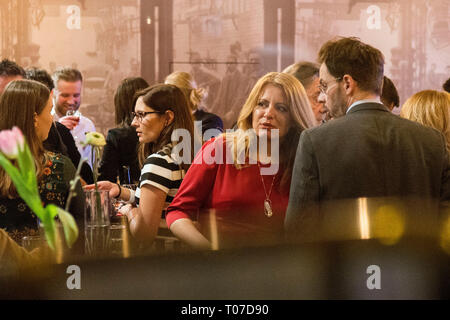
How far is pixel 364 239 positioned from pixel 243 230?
1.82ft

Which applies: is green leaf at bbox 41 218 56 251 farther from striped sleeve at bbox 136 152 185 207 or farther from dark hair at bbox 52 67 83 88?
dark hair at bbox 52 67 83 88

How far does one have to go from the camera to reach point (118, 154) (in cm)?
303

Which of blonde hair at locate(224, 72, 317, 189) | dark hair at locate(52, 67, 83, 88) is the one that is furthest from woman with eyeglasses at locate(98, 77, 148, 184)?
blonde hair at locate(224, 72, 317, 189)

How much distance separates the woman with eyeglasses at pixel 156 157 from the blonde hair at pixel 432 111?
0.88 metres

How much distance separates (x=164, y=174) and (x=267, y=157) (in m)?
0.39

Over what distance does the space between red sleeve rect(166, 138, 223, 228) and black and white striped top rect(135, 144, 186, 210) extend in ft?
0.57

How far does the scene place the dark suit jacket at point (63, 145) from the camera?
8.89 feet

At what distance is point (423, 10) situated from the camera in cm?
585

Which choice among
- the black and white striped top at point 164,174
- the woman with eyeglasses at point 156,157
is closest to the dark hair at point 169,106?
the woman with eyeglasses at point 156,157

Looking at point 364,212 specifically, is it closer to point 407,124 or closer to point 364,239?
point 407,124
